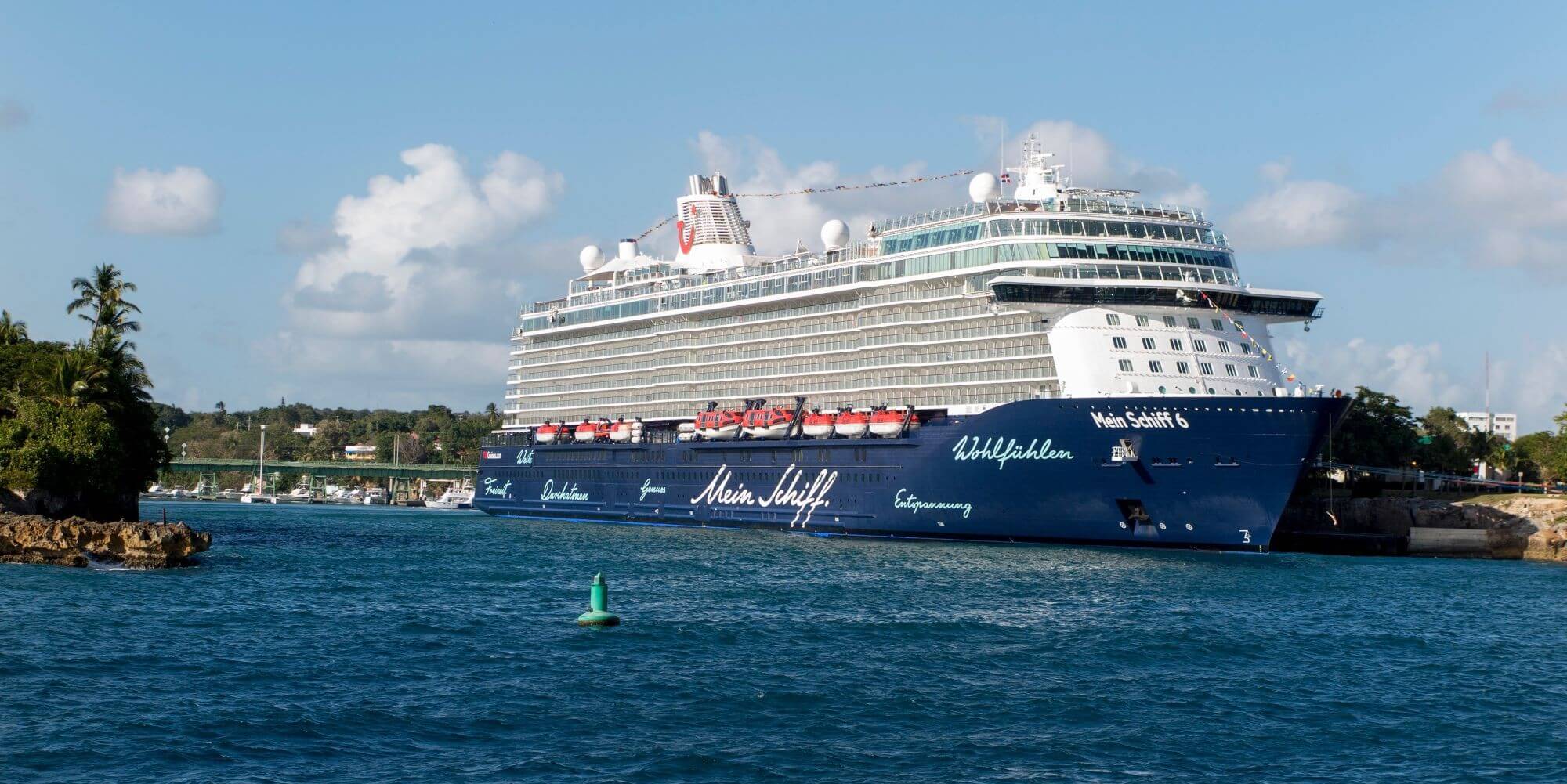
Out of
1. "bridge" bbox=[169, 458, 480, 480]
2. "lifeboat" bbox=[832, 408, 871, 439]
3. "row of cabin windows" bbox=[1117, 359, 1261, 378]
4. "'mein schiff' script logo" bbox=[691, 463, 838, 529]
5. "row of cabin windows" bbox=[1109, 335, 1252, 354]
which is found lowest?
"'mein schiff' script logo" bbox=[691, 463, 838, 529]

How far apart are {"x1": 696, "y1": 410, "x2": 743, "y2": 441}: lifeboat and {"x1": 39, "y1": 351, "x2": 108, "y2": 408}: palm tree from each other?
97.1 feet

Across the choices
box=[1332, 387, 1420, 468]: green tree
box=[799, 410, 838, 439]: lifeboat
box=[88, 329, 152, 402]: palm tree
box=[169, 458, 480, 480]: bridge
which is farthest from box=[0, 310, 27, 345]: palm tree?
box=[169, 458, 480, 480]: bridge

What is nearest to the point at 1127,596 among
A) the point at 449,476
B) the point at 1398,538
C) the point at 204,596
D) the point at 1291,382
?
the point at 1291,382

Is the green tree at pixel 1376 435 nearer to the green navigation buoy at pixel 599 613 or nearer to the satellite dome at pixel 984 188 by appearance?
the satellite dome at pixel 984 188

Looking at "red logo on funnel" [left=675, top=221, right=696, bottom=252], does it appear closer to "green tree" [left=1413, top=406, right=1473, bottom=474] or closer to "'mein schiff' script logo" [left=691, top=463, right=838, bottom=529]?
"'mein schiff' script logo" [left=691, top=463, right=838, bottom=529]

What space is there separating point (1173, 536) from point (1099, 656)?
76.3ft

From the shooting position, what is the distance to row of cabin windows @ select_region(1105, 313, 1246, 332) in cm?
5845

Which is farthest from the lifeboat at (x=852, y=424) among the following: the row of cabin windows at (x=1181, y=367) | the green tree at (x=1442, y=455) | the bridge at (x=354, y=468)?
the bridge at (x=354, y=468)

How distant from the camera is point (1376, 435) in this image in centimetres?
8838

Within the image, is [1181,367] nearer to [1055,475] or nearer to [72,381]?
[1055,475]

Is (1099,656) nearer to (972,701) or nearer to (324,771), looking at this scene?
(972,701)

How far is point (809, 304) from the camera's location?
74438mm

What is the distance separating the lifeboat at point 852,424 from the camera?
65.5m

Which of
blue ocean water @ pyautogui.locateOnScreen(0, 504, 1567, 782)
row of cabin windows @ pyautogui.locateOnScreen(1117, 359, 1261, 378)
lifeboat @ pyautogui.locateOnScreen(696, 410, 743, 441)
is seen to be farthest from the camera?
lifeboat @ pyautogui.locateOnScreen(696, 410, 743, 441)
